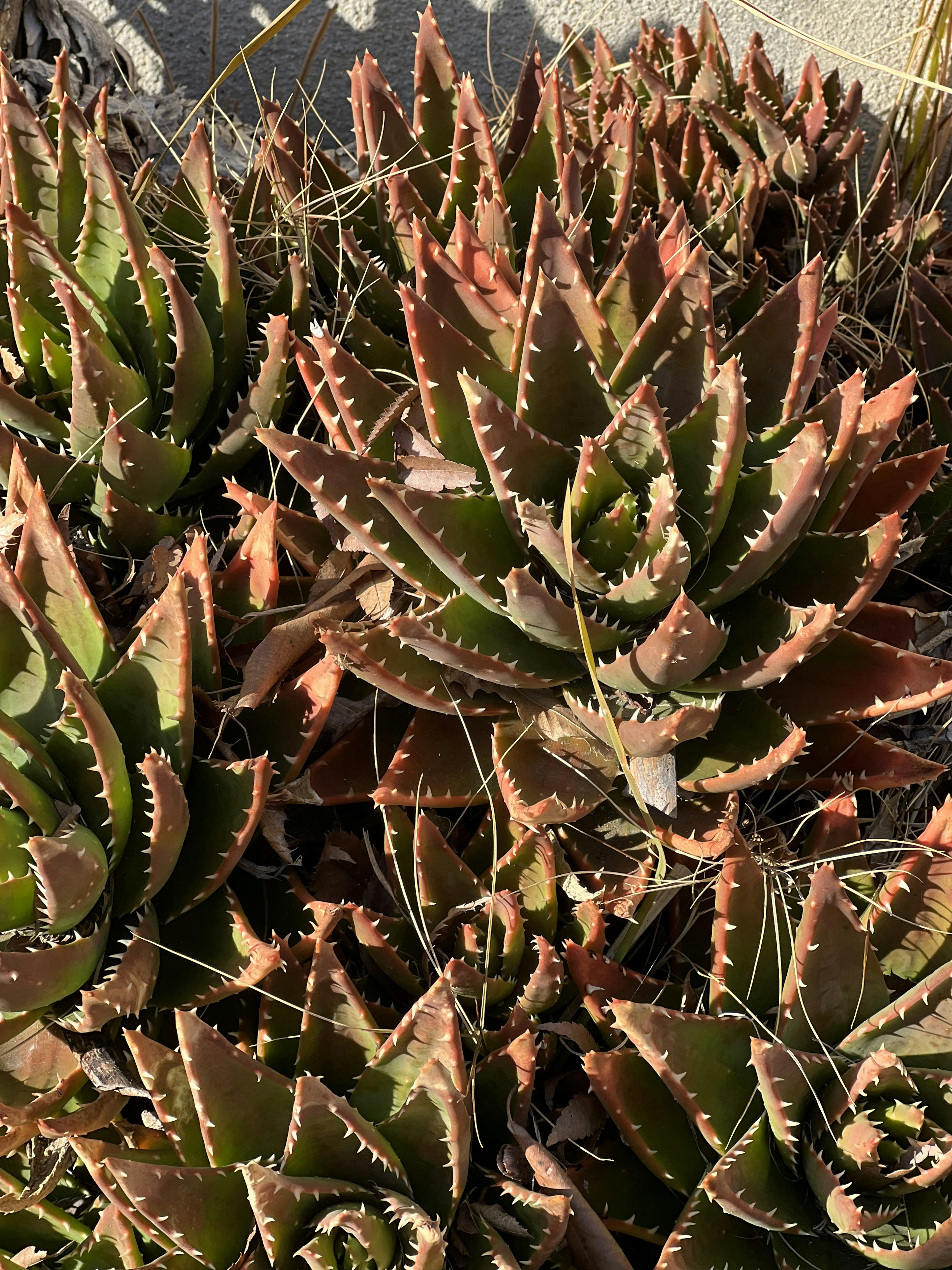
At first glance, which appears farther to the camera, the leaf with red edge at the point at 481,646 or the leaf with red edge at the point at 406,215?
the leaf with red edge at the point at 406,215

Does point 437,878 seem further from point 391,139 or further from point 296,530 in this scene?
point 391,139

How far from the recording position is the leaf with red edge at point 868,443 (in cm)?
98

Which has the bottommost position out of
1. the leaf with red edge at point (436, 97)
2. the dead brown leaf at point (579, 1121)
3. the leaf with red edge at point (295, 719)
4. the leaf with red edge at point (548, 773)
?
the dead brown leaf at point (579, 1121)

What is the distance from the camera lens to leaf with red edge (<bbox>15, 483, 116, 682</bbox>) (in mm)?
956

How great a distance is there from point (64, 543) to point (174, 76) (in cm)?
181

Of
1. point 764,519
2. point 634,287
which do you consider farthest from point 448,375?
point 764,519

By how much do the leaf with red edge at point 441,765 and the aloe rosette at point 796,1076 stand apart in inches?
7.4

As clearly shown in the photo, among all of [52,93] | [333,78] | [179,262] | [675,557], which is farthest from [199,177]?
[333,78]

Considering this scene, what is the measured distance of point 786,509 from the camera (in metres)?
0.87

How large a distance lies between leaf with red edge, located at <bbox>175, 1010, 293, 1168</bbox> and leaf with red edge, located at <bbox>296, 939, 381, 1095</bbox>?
0.13 ft

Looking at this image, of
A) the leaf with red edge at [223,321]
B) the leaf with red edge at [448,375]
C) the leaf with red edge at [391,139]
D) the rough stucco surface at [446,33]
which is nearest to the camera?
the leaf with red edge at [448,375]

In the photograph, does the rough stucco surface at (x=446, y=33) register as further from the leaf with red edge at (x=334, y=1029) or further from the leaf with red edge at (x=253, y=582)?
the leaf with red edge at (x=334, y=1029)

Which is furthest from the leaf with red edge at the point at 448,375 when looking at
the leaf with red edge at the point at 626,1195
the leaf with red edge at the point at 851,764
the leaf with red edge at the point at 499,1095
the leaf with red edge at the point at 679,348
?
the leaf with red edge at the point at 626,1195

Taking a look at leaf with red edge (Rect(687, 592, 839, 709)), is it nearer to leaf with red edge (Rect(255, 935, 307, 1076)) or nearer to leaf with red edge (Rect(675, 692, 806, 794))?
leaf with red edge (Rect(675, 692, 806, 794))
